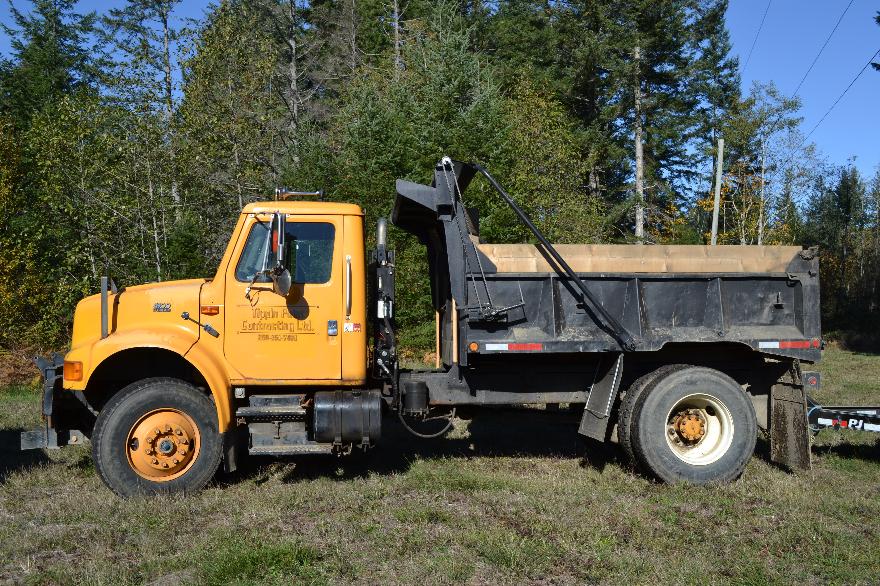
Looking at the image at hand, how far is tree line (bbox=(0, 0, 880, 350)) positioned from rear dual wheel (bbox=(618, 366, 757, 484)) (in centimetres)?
732

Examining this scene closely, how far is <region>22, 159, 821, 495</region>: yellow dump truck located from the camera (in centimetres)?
652

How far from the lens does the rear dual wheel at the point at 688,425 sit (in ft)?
22.5

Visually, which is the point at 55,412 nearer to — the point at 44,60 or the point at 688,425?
the point at 688,425

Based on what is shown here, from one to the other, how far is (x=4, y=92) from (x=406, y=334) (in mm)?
27365

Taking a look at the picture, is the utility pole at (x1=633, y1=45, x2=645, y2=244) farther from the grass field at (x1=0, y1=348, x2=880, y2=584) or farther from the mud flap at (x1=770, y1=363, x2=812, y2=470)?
the mud flap at (x1=770, y1=363, x2=812, y2=470)

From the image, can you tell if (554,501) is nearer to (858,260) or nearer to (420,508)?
(420,508)

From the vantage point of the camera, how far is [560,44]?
33.8m

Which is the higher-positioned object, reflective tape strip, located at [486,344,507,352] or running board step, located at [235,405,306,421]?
reflective tape strip, located at [486,344,507,352]

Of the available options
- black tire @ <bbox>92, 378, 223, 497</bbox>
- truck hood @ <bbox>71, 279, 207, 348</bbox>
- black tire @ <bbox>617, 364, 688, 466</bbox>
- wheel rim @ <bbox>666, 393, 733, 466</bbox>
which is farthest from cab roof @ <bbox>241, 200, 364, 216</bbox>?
wheel rim @ <bbox>666, 393, 733, 466</bbox>

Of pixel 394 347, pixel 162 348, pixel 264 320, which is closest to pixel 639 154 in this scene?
pixel 394 347

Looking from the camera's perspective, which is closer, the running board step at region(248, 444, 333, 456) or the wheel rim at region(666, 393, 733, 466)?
the running board step at region(248, 444, 333, 456)

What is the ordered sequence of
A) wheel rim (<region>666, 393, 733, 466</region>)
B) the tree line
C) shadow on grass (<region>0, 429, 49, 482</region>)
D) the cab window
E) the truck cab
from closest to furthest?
the truck cab, the cab window, wheel rim (<region>666, 393, 733, 466</region>), shadow on grass (<region>0, 429, 49, 482</region>), the tree line

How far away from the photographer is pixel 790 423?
23.3 ft

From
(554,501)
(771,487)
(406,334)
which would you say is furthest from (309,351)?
(406,334)
